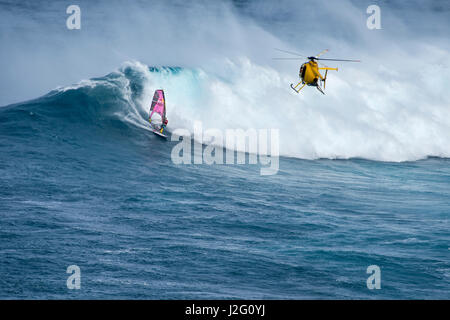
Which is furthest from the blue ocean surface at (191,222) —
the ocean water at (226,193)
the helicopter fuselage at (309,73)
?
the helicopter fuselage at (309,73)

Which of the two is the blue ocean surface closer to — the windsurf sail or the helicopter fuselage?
the windsurf sail

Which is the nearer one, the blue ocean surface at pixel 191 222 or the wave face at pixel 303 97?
the blue ocean surface at pixel 191 222

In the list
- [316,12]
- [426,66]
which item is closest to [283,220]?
[426,66]

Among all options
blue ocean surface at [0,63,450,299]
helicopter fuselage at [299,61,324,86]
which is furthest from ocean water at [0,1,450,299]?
helicopter fuselage at [299,61,324,86]

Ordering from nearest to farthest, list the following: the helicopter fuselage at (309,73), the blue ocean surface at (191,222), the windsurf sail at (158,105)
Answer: the blue ocean surface at (191,222) → the helicopter fuselage at (309,73) → the windsurf sail at (158,105)

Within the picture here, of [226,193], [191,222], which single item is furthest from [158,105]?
[191,222]

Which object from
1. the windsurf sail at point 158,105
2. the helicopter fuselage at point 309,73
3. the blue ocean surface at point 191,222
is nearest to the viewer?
the blue ocean surface at point 191,222

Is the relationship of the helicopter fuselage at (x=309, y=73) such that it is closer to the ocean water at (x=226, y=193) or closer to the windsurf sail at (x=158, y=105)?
the ocean water at (x=226, y=193)

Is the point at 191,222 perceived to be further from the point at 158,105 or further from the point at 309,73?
the point at 158,105
